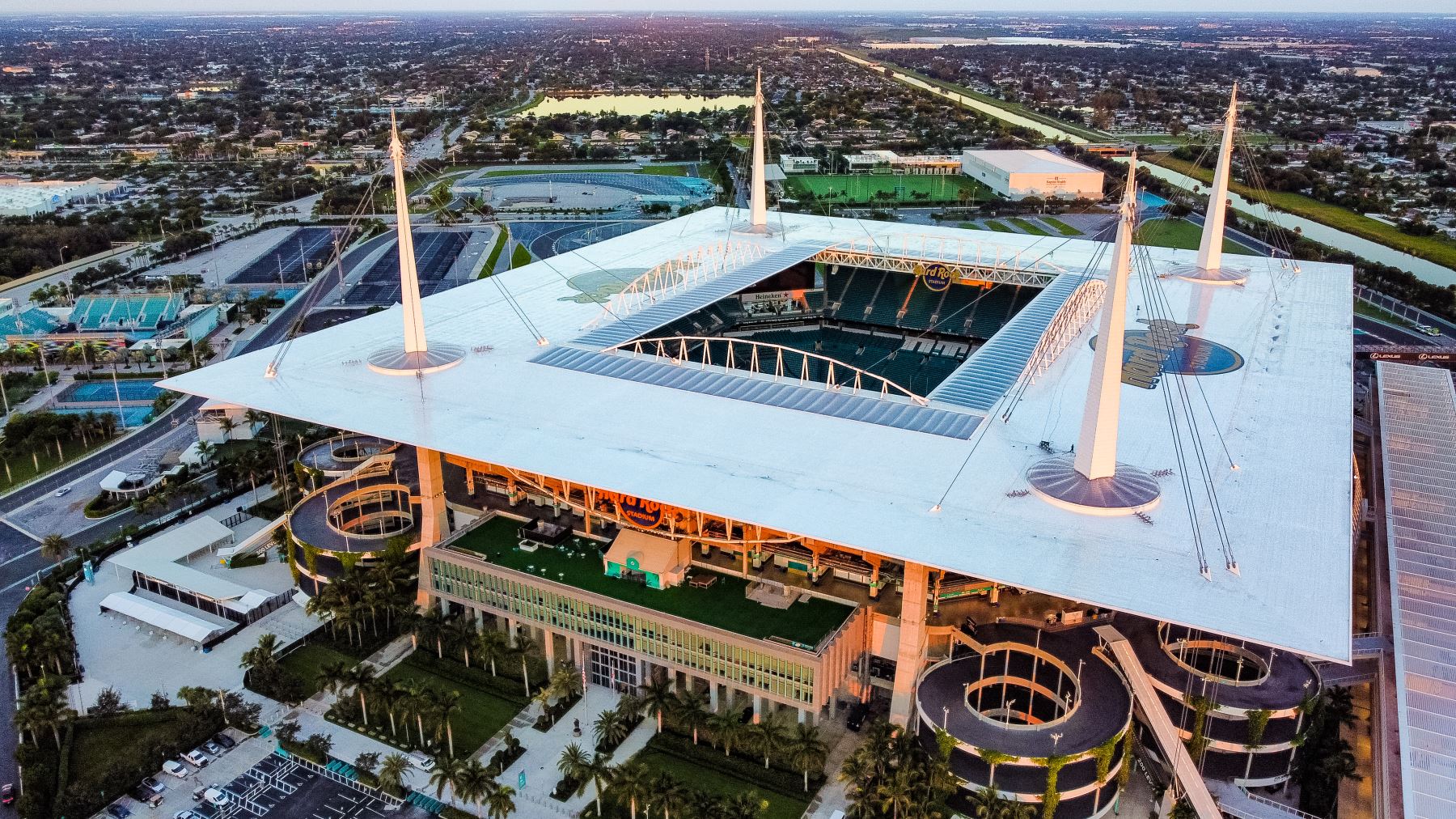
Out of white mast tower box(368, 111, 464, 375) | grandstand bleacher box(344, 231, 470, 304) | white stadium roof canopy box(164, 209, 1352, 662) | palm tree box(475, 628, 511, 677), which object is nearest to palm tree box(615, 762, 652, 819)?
white stadium roof canopy box(164, 209, 1352, 662)

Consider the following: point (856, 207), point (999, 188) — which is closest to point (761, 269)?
point (856, 207)

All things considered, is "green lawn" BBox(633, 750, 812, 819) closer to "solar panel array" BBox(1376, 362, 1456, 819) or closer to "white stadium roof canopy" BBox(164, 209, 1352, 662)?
"white stadium roof canopy" BBox(164, 209, 1352, 662)

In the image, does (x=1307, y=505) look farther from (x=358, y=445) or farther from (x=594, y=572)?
(x=358, y=445)

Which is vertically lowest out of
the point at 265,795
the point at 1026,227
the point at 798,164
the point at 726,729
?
the point at 265,795

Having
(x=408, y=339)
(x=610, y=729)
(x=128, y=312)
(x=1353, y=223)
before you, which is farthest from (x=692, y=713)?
(x=1353, y=223)

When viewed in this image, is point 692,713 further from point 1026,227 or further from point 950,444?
point 1026,227

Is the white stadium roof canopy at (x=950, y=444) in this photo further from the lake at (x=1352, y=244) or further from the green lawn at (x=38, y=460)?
the lake at (x=1352, y=244)
